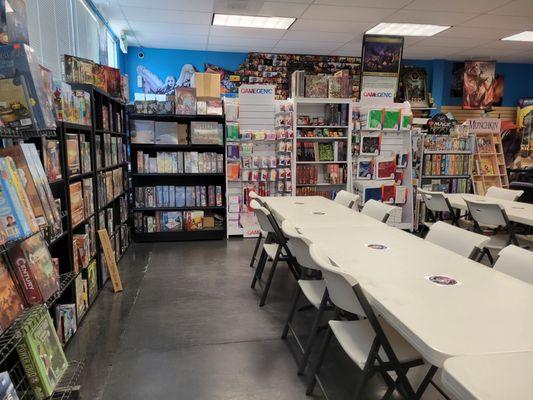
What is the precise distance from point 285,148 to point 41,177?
14.2ft

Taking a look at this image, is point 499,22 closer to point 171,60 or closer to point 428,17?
point 428,17

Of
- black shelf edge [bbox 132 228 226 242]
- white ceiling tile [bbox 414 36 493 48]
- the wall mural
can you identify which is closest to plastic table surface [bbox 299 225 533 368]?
black shelf edge [bbox 132 228 226 242]

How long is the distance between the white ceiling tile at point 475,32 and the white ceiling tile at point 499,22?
0.58 feet

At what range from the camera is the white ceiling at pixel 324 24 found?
17.8 feet

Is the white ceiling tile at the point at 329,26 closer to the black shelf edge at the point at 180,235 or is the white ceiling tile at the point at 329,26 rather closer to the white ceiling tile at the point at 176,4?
the white ceiling tile at the point at 176,4

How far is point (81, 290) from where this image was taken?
11.0ft

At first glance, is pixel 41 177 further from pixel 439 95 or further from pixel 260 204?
pixel 439 95

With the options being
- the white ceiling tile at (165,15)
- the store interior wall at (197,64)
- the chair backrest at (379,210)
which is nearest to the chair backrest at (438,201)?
the chair backrest at (379,210)

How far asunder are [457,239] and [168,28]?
233 inches

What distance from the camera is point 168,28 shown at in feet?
21.8

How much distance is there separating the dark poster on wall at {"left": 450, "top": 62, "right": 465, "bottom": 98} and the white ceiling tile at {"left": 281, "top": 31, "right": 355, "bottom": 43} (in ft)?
11.5

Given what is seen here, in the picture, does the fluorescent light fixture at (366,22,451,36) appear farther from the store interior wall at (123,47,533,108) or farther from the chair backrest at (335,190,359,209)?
the chair backrest at (335,190,359,209)

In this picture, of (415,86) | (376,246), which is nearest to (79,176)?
(376,246)

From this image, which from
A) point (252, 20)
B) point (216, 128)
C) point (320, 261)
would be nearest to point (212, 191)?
point (216, 128)
